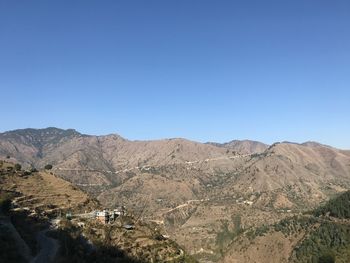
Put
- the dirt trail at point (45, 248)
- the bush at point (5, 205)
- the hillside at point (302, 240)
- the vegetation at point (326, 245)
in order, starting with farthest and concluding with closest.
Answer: the hillside at point (302, 240) < the vegetation at point (326, 245) < the bush at point (5, 205) < the dirt trail at point (45, 248)

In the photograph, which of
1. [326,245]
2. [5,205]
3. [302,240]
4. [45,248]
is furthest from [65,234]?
[302,240]

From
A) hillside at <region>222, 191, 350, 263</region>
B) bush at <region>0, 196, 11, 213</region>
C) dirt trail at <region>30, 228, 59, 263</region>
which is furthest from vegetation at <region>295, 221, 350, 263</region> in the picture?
bush at <region>0, 196, 11, 213</region>

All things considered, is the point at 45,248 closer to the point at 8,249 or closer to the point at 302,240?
the point at 8,249

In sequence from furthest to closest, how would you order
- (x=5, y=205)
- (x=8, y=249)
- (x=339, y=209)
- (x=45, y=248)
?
(x=339, y=209), (x=5, y=205), (x=45, y=248), (x=8, y=249)

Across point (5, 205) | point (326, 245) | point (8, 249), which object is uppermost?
point (5, 205)

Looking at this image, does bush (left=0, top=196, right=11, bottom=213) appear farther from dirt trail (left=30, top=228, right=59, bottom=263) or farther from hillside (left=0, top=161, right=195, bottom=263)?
dirt trail (left=30, top=228, right=59, bottom=263)

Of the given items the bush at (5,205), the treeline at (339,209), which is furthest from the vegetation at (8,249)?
the treeline at (339,209)

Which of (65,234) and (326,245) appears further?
(326,245)

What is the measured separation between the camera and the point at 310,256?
153125mm

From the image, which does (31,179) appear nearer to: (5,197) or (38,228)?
(5,197)

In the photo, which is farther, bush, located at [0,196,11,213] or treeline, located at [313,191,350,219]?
treeline, located at [313,191,350,219]

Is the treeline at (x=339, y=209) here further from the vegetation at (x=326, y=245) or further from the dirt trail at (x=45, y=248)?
the dirt trail at (x=45, y=248)

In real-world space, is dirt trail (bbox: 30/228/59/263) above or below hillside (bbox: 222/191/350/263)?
above

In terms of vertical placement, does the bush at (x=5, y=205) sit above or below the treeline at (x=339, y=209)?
above
